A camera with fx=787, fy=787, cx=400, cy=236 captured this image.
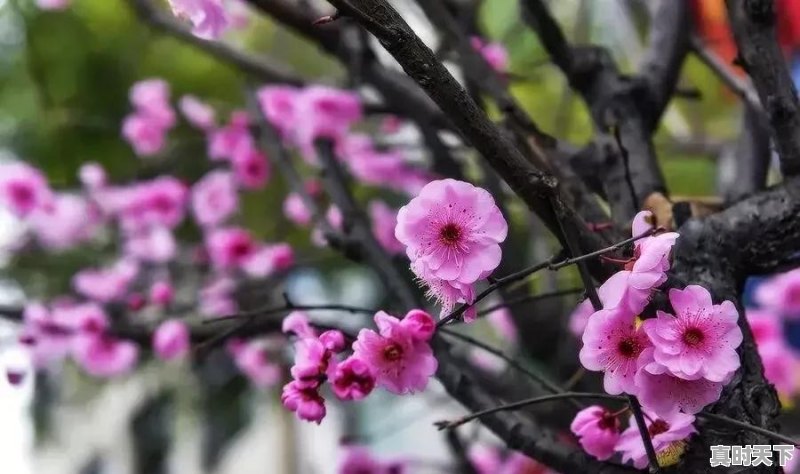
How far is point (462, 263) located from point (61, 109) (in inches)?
66.1

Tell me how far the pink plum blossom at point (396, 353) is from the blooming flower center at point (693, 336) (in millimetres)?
144

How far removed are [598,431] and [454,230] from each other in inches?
8.0

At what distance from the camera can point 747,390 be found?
52 centimetres

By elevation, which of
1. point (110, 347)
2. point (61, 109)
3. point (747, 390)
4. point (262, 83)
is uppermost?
point (61, 109)

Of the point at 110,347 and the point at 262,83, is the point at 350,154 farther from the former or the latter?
the point at 110,347

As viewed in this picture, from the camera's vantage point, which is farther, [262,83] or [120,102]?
[120,102]

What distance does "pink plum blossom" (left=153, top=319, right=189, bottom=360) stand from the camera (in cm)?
101

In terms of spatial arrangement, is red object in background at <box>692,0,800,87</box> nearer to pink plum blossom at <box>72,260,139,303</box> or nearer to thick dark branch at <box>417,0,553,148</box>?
thick dark branch at <box>417,0,553,148</box>

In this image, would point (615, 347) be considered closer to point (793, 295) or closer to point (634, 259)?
point (634, 259)

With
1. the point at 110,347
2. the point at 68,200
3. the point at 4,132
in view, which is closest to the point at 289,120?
the point at 110,347

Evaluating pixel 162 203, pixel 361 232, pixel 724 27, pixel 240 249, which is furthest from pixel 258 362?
pixel 724 27

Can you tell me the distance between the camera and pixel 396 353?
469 mm

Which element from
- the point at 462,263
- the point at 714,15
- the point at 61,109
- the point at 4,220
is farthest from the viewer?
the point at 61,109

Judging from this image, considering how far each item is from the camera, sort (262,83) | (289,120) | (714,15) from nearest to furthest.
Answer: (289,120) → (262,83) → (714,15)
